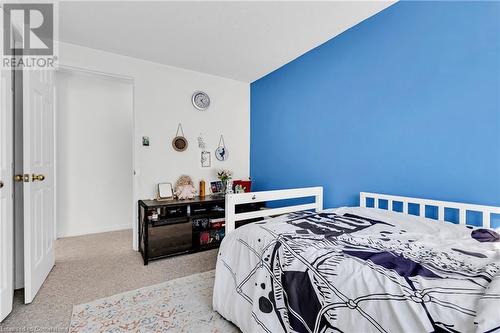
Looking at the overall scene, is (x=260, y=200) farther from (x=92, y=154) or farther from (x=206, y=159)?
(x=92, y=154)

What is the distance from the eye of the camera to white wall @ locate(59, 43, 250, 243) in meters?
2.82

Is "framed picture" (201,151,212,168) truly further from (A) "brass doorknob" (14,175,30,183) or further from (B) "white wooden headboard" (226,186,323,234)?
(A) "brass doorknob" (14,175,30,183)

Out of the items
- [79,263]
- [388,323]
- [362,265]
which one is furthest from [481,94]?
[79,263]

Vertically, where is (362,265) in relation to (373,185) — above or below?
below

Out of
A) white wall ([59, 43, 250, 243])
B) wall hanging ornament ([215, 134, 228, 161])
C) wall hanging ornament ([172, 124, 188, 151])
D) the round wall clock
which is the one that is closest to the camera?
white wall ([59, 43, 250, 243])

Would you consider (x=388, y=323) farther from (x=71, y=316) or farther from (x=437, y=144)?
(x=71, y=316)

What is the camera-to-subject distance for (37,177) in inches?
77.2

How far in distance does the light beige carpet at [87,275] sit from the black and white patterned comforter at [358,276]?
1.00 metres

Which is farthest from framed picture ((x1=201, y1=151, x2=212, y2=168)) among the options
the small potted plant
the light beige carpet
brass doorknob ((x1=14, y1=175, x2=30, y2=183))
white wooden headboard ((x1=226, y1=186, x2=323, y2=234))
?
brass doorknob ((x1=14, y1=175, x2=30, y2=183))

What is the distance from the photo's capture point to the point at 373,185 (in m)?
2.15

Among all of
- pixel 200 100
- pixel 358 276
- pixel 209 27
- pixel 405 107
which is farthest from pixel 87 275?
pixel 405 107

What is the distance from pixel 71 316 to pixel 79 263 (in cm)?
105

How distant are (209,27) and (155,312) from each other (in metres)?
2.47

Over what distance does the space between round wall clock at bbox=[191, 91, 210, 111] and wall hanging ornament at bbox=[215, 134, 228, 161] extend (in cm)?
50
